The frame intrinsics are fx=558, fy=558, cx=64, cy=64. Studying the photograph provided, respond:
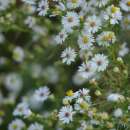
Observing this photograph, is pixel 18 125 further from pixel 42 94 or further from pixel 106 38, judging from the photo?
pixel 106 38

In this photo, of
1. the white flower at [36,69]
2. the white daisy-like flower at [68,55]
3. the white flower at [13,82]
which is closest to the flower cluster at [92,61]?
the white daisy-like flower at [68,55]

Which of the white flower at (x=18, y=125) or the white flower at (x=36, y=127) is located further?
the white flower at (x=18, y=125)

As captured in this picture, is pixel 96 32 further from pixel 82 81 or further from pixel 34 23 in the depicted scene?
pixel 82 81

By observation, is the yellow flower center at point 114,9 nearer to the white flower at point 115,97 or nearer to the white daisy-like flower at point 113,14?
the white daisy-like flower at point 113,14

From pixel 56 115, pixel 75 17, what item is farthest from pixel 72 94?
pixel 75 17

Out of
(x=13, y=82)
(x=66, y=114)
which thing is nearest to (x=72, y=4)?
(x=66, y=114)
